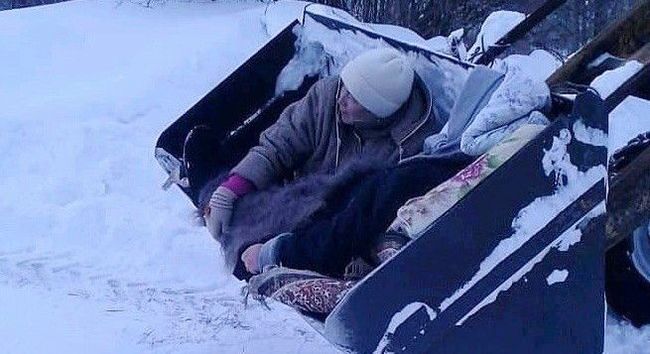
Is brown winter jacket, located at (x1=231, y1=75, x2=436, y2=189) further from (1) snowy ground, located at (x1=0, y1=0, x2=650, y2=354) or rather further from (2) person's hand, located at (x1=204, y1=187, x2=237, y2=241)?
(1) snowy ground, located at (x1=0, y1=0, x2=650, y2=354)

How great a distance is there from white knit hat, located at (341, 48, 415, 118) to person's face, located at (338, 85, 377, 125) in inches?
0.9

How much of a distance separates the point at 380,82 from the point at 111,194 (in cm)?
237

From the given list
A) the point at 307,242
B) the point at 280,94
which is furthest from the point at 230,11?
the point at 307,242

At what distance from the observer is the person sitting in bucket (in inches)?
151

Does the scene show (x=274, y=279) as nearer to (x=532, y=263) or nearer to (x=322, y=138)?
(x=532, y=263)

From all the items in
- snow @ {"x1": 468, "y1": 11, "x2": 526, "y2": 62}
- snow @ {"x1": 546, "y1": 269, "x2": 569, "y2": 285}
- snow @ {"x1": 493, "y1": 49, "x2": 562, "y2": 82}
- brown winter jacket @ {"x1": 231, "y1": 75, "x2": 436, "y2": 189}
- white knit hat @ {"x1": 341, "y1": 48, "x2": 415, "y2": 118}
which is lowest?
snow @ {"x1": 493, "y1": 49, "x2": 562, "y2": 82}

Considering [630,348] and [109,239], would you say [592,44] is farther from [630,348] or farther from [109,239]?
[109,239]

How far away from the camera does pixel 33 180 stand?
602cm

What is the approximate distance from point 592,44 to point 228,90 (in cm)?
137

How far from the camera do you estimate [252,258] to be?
3656 mm

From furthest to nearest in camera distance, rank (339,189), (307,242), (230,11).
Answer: (230,11) < (339,189) < (307,242)

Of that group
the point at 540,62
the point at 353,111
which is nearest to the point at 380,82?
the point at 353,111

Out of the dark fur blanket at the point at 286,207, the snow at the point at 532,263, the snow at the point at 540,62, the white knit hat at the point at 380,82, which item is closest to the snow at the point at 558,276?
A: the snow at the point at 532,263

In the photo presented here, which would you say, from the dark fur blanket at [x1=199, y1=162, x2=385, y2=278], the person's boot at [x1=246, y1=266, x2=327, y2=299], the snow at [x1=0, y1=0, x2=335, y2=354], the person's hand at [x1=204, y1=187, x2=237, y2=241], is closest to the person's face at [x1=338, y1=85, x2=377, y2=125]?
the dark fur blanket at [x1=199, y1=162, x2=385, y2=278]
